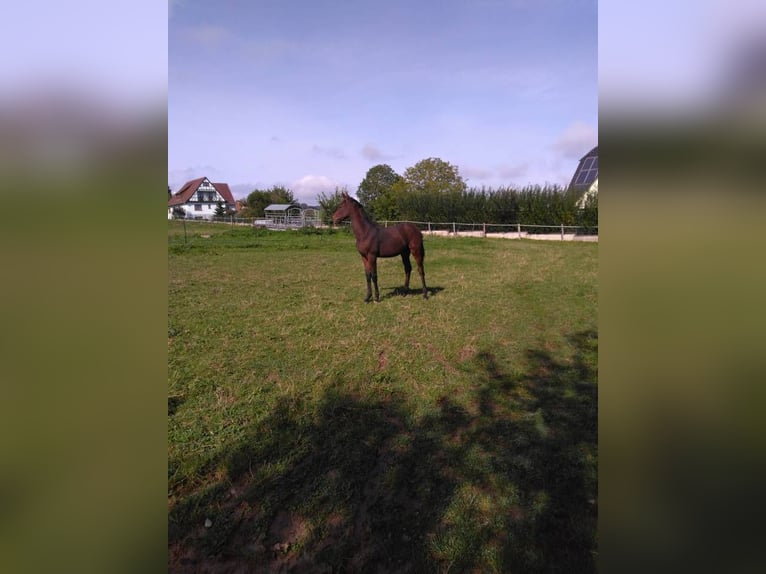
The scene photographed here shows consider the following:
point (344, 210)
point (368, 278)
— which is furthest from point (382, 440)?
point (344, 210)

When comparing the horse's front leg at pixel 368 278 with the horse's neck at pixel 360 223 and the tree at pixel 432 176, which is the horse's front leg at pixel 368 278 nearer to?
the horse's neck at pixel 360 223

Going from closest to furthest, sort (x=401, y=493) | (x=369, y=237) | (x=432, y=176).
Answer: (x=401, y=493) → (x=369, y=237) → (x=432, y=176)

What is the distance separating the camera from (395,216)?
1410 inches

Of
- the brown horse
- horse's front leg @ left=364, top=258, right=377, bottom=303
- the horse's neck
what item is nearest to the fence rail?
the brown horse

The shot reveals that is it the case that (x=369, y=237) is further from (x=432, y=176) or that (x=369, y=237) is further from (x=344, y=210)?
A: (x=432, y=176)

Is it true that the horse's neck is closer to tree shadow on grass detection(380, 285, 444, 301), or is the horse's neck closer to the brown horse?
the brown horse

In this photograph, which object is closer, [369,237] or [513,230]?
[369,237]

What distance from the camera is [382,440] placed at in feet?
10.6

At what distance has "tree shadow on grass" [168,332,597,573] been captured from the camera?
2.17 meters

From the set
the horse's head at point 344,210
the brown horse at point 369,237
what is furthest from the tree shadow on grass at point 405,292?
the horse's head at point 344,210

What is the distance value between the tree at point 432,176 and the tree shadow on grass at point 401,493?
157 ft

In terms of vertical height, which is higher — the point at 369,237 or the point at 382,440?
the point at 369,237

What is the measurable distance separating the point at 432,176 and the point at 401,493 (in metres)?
50.3

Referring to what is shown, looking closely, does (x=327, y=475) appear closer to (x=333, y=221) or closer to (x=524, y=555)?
(x=524, y=555)
